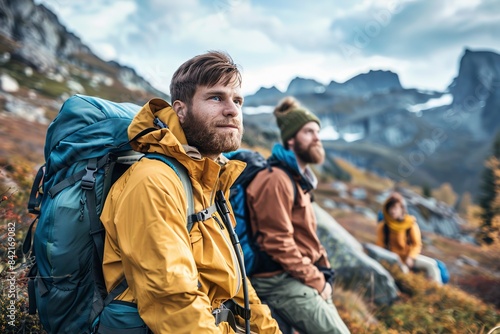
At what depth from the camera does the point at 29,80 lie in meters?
30.4

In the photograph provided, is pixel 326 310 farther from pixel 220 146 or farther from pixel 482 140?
pixel 482 140

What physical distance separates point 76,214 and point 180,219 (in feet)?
2.02

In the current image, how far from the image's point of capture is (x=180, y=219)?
1.76 m

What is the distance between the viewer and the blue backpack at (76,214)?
189 centimetres

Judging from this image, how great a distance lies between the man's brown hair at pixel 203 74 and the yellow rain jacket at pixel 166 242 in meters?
0.20

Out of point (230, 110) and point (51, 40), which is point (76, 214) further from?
point (51, 40)

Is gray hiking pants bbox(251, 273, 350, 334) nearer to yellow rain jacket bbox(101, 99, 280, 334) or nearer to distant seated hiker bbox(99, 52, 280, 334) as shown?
distant seated hiker bbox(99, 52, 280, 334)

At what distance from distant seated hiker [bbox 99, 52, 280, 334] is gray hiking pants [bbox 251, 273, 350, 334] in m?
0.86

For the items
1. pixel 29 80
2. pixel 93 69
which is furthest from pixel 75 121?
pixel 93 69

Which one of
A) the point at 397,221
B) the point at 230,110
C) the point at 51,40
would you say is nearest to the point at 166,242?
the point at 230,110

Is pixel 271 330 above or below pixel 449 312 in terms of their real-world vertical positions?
above

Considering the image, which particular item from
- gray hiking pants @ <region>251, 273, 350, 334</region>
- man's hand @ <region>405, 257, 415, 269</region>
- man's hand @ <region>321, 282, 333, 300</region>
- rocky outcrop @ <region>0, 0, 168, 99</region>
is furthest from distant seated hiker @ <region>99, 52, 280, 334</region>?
rocky outcrop @ <region>0, 0, 168, 99</region>

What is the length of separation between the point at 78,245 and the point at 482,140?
21804 cm

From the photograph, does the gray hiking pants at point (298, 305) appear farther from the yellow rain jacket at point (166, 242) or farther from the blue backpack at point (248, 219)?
the yellow rain jacket at point (166, 242)
